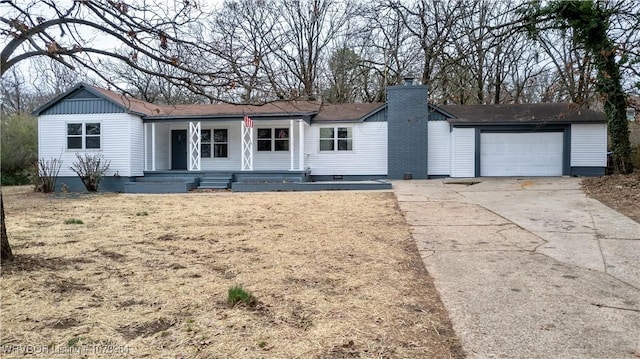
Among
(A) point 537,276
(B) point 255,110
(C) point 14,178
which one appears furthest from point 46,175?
(A) point 537,276

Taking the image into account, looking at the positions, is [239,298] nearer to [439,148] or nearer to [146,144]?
[439,148]

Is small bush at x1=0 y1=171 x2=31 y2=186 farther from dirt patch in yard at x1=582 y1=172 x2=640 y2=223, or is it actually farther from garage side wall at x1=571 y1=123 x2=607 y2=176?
garage side wall at x1=571 y1=123 x2=607 y2=176

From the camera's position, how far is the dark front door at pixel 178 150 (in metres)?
Result: 20.0

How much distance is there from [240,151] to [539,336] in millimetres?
17167

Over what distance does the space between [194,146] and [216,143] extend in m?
1.02

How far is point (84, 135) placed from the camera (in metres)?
17.3

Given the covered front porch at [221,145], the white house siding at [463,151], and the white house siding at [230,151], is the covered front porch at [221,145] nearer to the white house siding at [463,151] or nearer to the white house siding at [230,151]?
the white house siding at [230,151]

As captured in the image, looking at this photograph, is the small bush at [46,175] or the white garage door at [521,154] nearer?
the small bush at [46,175]

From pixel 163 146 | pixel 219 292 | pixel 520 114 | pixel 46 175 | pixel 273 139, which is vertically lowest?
pixel 219 292

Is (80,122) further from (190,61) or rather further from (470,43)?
(470,43)

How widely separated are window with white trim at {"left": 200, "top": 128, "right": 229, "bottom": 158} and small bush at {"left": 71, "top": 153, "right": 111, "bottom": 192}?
165 inches

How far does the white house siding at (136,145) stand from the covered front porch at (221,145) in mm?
229

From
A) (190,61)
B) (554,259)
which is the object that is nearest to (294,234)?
(190,61)

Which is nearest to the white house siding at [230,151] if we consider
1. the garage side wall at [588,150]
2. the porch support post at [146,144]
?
the porch support post at [146,144]
